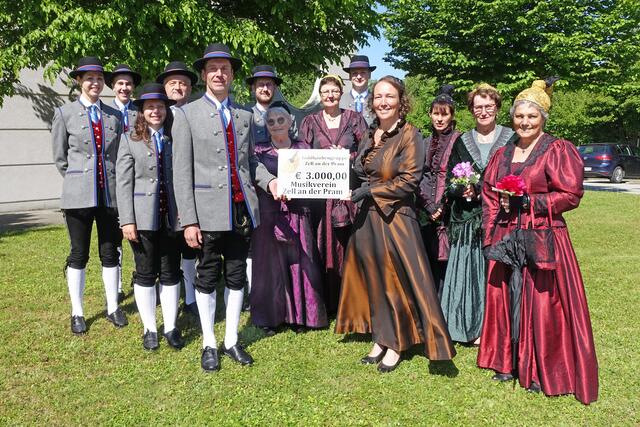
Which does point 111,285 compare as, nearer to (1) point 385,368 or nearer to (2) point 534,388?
(1) point 385,368

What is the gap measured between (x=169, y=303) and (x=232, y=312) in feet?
2.11

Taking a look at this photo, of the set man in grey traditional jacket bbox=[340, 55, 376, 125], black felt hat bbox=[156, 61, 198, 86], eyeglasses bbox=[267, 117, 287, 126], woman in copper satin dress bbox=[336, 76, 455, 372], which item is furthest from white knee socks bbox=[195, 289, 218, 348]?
man in grey traditional jacket bbox=[340, 55, 376, 125]

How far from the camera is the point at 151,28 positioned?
28.2 ft

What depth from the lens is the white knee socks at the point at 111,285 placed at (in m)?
5.23

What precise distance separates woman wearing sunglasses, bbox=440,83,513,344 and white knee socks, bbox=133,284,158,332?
2500 millimetres

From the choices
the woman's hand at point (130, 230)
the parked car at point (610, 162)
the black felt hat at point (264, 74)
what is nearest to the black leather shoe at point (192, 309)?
the woman's hand at point (130, 230)

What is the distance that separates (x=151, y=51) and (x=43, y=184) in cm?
787

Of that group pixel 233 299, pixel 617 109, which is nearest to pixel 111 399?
pixel 233 299

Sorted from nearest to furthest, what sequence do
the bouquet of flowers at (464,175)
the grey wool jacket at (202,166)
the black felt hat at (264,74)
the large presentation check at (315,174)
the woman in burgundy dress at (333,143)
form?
the grey wool jacket at (202,166) → the large presentation check at (315,174) → the bouquet of flowers at (464,175) → the woman in burgundy dress at (333,143) → the black felt hat at (264,74)

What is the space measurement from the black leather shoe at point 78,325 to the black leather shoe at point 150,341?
76 centimetres

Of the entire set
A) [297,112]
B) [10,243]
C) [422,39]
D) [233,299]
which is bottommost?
[10,243]

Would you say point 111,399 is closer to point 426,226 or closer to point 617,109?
point 426,226

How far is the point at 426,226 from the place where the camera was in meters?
4.96

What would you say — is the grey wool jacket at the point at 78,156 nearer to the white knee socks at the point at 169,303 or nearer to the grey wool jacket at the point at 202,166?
the white knee socks at the point at 169,303
